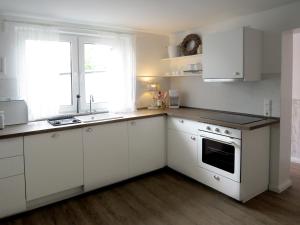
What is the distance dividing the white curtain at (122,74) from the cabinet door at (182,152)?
2.70 feet

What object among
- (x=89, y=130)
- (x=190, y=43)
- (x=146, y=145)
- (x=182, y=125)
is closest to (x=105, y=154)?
(x=89, y=130)

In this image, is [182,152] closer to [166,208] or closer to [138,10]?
[166,208]

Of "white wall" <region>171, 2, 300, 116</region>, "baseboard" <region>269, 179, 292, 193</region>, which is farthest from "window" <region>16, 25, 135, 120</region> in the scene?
"baseboard" <region>269, 179, 292, 193</region>

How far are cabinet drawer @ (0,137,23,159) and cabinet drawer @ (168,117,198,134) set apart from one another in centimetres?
190

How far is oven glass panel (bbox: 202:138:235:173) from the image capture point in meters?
2.71

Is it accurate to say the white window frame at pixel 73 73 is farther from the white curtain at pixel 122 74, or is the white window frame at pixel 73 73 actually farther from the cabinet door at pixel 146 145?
the cabinet door at pixel 146 145

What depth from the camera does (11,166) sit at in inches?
93.9

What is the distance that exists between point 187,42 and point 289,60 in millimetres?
1486

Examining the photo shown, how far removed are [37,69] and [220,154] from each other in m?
2.39

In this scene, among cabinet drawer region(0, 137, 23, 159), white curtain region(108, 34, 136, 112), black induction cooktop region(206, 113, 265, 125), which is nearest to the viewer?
cabinet drawer region(0, 137, 23, 159)

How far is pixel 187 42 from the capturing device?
3809 mm

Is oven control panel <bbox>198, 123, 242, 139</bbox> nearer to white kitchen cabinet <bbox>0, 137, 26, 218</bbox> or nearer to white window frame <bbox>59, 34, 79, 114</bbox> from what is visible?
white window frame <bbox>59, 34, 79, 114</bbox>

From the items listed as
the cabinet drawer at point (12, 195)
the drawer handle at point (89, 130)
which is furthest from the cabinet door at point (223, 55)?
the cabinet drawer at point (12, 195)

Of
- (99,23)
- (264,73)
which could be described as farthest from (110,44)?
(264,73)
